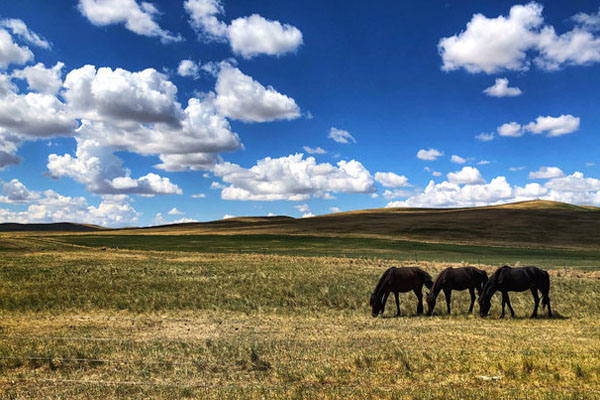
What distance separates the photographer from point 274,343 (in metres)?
13.0

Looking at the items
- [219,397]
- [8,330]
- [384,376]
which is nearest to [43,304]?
[8,330]

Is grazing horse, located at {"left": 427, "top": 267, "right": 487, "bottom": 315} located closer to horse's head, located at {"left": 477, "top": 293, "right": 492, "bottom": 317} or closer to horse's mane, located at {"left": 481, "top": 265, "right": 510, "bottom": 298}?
horse's head, located at {"left": 477, "top": 293, "right": 492, "bottom": 317}

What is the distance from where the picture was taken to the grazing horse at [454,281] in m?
19.2

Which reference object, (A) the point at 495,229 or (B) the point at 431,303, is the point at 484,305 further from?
(A) the point at 495,229

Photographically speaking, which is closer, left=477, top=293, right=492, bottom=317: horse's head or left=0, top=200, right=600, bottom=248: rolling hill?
left=477, top=293, right=492, bottom=317: horse's head

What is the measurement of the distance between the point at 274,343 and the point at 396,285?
8200mm

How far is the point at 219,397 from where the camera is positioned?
819 centimetres

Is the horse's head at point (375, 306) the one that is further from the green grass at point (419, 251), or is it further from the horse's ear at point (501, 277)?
the green grass at point (419, 251)

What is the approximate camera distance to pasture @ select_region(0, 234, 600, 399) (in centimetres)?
875

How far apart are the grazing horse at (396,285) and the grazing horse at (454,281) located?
58 cm

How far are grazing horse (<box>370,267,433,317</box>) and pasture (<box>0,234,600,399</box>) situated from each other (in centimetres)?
58

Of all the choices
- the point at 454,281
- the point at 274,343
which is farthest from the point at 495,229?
the point at 274,343

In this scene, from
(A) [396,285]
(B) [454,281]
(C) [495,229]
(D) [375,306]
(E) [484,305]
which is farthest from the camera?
(C) [495,229]

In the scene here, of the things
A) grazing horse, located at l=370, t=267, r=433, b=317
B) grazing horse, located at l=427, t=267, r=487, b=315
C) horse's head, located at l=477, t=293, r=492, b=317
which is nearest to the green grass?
grazing horse, located at l=427, t=267, r=487, b=315
